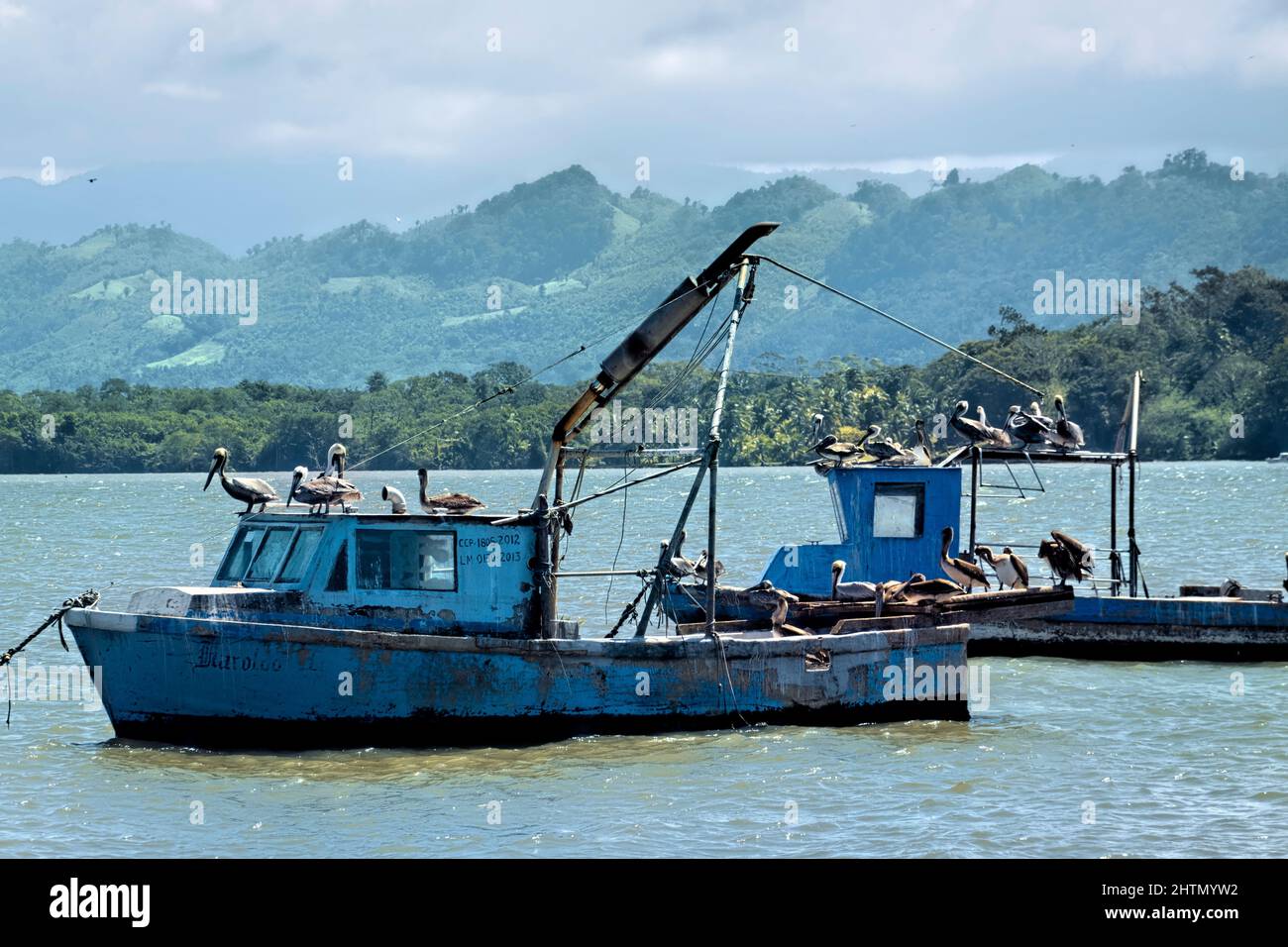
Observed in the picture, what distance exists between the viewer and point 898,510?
84.2ft

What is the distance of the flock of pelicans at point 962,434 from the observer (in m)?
25.7

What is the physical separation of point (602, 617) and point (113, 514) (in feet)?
173

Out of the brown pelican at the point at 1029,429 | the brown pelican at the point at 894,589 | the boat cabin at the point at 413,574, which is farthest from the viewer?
the brown pelican at the point at 1029,429

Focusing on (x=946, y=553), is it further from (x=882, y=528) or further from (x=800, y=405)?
(x=800, y=405)

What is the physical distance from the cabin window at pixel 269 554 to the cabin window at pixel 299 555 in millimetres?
84

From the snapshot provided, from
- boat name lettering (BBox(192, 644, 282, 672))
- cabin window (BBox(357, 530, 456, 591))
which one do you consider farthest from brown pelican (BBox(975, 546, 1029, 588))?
boat name lettering (BBox(192, 644, 282, 672))

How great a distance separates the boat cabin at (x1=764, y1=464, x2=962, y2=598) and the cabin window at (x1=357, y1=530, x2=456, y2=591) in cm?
749

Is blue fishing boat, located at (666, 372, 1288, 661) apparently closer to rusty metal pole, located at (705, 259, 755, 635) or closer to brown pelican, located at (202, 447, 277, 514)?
rusty metal pole, located at (705, 259, 755, 635)

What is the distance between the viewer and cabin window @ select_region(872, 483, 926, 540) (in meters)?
25.6

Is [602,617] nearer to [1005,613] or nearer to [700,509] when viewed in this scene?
[1005,613]

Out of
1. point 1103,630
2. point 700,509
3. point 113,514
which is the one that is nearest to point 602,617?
point 1103,630

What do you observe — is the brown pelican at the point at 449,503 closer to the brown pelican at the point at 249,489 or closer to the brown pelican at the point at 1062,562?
the brown pelican at the point at 249,489

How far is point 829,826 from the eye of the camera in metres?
16.4

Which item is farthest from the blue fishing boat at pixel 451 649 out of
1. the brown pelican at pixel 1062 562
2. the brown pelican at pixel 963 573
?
the brown pelican at pixel 1062 562
